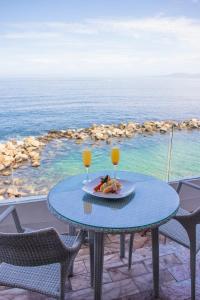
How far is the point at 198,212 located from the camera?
63.9 inches

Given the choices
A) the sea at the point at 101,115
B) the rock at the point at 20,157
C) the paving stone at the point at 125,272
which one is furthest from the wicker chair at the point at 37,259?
the rock at the point at 20,157

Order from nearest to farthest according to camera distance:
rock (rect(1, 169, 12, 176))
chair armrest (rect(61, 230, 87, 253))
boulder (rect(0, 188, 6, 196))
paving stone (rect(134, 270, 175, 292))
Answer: chair armrest (rect(61, 230, 87, 253)) < paving stone (rect(134, 270, 175, 292)) < boulder (rect(0, 188, 6, 196)) < rock (rect(1, 169, 12, 176))

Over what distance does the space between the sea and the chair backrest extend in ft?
3.58

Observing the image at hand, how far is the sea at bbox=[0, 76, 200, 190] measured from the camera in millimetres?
3068

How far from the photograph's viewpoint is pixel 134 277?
201 centimetres

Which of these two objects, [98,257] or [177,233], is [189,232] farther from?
[98,257]

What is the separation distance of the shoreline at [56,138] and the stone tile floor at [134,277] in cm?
90

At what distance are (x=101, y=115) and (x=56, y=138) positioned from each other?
3371mm

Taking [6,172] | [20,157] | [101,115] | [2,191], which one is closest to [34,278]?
[2,191]

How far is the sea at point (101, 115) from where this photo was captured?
307cm

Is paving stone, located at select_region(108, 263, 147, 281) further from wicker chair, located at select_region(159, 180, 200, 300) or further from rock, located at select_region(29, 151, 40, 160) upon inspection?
rock, located at select_region(29, 151, 40, 160)

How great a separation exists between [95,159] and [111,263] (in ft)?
3.46

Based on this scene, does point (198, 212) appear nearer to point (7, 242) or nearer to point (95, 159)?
point (7, 242)

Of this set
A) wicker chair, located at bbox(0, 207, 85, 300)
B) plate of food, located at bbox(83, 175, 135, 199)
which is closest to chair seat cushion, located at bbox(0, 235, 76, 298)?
wicker chair, located at bbox(0, 207, 85, 300)
